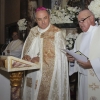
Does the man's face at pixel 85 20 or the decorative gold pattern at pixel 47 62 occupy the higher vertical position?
the man's face at pixel 85 20

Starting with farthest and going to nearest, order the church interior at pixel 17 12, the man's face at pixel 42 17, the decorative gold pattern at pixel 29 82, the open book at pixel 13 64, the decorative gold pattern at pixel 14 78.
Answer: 1. the church interior at pixel 17 12
2. the decorative gold pattern at pixel 29 82
3. the man's face at pixel 42 17
4. the decorative gold pattern at pixel 14 78
5. the open book at pixel 13 64

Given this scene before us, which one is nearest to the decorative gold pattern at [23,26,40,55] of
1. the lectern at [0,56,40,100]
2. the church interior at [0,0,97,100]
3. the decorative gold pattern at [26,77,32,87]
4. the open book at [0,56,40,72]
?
the decorative gold pattern at [26,77,32,87]

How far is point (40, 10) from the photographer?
120 inches

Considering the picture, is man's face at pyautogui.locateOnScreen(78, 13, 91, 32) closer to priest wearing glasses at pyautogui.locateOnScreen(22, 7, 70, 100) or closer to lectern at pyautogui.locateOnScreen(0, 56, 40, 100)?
priest wearing glasses at pyautogui.locateOnScreen(22, 7, 70, 100)

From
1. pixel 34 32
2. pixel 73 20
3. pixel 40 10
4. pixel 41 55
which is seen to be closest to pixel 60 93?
pixel 41 55

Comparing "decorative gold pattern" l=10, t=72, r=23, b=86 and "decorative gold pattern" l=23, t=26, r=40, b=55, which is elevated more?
"decorative gold pattern" l=23, t=26, r=40, b=55

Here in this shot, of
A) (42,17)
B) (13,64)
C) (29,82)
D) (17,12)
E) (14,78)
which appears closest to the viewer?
(13,64)

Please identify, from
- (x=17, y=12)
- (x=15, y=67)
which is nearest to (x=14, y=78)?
(x=15, y=67)

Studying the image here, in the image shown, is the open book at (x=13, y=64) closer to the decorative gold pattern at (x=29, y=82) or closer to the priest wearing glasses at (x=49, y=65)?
the priest wearing glasses at (x=49, y=65)

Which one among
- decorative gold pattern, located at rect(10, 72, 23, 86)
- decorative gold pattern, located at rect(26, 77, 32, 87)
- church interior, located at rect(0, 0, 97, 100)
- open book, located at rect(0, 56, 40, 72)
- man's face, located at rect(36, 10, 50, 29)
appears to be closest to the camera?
open book, located at rect(0, 56, 40, 72)

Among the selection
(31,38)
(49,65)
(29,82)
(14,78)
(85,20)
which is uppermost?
(85,20)

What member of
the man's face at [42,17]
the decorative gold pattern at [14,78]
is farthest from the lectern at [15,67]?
the man's face at [42,17]

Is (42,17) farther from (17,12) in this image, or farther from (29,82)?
(17,12)

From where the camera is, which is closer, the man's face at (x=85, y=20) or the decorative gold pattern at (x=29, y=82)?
the man's face at (x=85, y=20)
